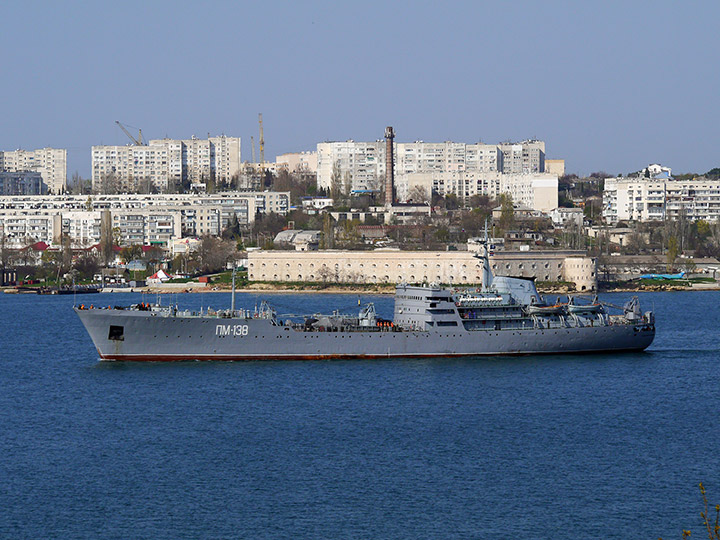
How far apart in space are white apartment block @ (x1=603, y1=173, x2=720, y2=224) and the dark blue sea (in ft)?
198

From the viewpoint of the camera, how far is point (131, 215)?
90938 millimetres

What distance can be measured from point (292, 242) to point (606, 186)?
33194mm

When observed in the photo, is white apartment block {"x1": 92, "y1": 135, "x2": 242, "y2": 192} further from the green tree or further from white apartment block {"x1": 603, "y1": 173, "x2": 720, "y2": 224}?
the green tree

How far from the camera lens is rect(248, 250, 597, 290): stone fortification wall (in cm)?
6462

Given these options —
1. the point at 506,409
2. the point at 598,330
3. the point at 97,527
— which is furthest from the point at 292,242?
the point at 97,527

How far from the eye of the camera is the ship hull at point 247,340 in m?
32.2

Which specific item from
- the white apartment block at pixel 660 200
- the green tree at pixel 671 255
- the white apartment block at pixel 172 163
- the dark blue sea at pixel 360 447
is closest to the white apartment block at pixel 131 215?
the white apartment block at pixel 172 163

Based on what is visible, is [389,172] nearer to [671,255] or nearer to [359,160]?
[359,160]

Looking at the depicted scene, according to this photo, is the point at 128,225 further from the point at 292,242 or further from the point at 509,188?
the point at 509,188

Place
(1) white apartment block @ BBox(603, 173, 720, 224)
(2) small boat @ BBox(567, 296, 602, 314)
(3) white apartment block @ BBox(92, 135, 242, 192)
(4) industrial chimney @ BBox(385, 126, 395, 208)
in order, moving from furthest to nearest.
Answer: (3) white apartment block @ BBox(92, 135, 242, 192) < (4) industrial chimney @ BBox(385, 126, 395, 208) < (1) white apartment block @ BBox(603, 173, 720, 224) < (2) small boat @ BBox(567, 296, 602, 314)

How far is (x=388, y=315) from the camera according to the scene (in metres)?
44.9

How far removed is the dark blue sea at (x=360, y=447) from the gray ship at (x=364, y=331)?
600 mm

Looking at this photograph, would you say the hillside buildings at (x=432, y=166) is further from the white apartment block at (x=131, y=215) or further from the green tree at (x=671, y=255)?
the green tree at (x=671, y=255)

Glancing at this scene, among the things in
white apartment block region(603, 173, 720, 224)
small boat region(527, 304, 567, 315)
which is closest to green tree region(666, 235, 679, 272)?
white apartment block region(603, 173, 720, 224)
